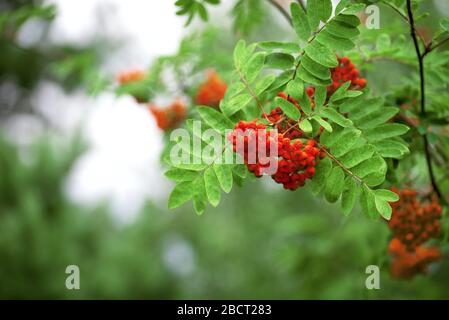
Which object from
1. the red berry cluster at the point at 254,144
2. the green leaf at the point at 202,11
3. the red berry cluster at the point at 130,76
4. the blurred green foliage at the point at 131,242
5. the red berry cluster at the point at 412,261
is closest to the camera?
the red berry cluster at the point at 254,144

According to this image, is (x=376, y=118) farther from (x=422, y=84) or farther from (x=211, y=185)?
(x=211, y=185)

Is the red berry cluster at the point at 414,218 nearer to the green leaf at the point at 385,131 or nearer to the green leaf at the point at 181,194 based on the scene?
the green leaf at the point at 385,131

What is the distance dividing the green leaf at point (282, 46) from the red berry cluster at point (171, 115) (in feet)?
4.34

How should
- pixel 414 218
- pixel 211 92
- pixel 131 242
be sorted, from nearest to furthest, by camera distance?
pixel 414 218, pixel 211 92, pixel 131 242

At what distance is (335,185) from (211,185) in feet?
1.41

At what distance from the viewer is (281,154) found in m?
1.59

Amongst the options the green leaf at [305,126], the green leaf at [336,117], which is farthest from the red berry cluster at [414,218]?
the green leaf at [305,126]

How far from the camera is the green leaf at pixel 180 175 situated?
1.68m

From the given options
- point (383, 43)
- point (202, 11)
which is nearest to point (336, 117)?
point (383, 43)

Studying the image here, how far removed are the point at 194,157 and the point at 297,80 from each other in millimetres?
451

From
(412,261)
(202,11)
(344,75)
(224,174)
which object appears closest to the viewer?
(224,174)

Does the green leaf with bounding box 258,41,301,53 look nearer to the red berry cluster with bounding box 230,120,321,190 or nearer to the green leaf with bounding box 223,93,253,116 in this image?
the green leaf with bounding box 223,93,253,116

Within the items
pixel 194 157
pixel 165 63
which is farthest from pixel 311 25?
pixel 165 63

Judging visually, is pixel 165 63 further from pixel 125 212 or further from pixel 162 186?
pixel 162 186
